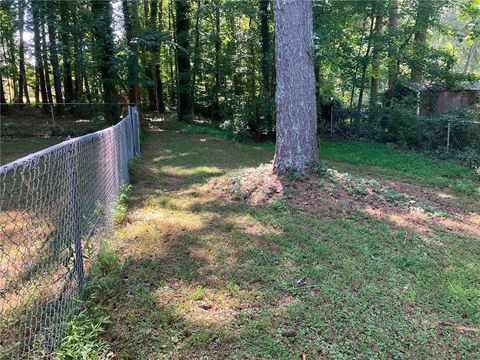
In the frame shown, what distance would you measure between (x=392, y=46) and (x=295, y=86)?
8157mm

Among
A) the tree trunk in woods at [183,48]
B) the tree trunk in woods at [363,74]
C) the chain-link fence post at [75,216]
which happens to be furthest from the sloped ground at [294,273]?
the tree trunk in woods at [183,48]

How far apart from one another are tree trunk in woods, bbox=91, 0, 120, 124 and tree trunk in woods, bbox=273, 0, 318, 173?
28.2 ft

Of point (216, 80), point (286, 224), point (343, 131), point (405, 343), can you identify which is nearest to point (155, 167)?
point (286, 224)

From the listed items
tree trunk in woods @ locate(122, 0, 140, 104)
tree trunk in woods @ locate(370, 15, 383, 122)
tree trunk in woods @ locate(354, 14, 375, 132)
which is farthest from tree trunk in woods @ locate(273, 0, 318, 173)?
tree trunk in woods @ locate(122, 0, 140, 104)

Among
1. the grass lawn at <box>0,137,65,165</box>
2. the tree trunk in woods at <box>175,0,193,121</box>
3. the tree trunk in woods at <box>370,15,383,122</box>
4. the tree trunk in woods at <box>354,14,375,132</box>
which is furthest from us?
the tree trunk in woods at <box>175,0,193,121</box>

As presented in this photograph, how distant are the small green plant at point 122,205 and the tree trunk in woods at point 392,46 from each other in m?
9.87

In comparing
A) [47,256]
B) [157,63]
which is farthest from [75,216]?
[157,63]

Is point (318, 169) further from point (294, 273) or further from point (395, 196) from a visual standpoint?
point (294, 273)

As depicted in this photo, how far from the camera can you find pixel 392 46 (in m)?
12.0

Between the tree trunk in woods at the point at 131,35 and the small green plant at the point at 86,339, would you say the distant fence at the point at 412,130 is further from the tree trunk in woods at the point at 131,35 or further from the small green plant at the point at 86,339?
the small green plant at the point at 86,339

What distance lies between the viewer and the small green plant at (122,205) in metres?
4.45

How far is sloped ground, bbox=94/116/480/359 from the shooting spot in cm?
245

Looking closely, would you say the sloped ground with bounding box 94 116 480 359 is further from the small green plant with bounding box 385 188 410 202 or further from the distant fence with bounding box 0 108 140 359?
the distant fence with bounding box 0 108 140 359

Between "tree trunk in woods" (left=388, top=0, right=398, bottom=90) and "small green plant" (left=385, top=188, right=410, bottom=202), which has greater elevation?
"tree trunk in woods" (left=388, top=0, right=398, bottom=90)
